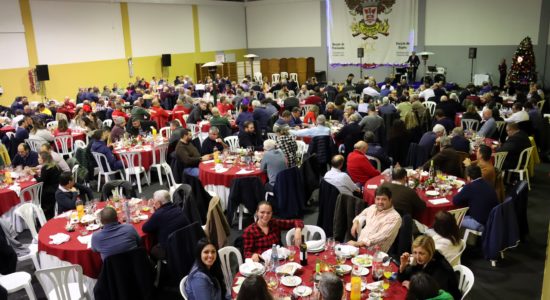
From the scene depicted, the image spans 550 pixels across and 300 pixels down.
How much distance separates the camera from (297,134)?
30.8ft

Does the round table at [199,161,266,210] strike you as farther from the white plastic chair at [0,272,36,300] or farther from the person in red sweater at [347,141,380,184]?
the white plastic chair at [0,272,36,300]

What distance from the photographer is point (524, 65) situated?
15.1 meters

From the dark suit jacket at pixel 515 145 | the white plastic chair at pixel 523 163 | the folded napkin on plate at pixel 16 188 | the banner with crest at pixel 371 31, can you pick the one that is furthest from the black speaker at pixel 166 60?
the white plastic chair at pixel 523 163

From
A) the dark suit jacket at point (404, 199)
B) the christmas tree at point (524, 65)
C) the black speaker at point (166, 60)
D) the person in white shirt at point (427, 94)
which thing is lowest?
the dark suit jacket at point (404, 199)

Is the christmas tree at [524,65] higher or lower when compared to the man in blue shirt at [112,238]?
higher

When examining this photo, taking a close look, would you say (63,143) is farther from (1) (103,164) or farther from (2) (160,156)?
(2) (160,156)

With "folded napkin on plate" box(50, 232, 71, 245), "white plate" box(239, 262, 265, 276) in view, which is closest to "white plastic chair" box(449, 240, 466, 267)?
A: "white plate" box(239, 262, 265, 276)

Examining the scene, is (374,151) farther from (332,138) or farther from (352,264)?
(352,264)

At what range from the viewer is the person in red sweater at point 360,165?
22.9 feet

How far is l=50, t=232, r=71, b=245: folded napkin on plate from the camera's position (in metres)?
5.09

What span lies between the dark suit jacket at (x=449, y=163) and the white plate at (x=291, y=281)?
3.78 meters

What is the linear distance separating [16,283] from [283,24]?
21.2m

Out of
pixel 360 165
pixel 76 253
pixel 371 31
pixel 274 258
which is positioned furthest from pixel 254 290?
pixel 371 31

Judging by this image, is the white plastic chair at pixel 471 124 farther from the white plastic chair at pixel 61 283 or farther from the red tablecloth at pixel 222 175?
the white plastic chair at pixel 61 283
